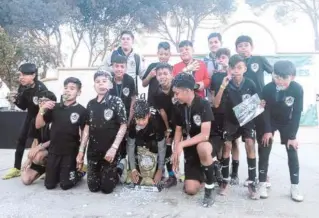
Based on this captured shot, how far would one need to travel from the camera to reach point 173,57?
27.1ft

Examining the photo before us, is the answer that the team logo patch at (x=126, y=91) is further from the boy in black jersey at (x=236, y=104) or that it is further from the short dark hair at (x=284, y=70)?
the short dark hair at (x=284, y=70)

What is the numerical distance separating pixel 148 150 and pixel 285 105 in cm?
157

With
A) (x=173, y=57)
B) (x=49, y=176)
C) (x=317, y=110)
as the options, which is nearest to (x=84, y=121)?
(x=49, y=176)

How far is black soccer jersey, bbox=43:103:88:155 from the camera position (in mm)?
3600

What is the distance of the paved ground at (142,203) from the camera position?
280 cm

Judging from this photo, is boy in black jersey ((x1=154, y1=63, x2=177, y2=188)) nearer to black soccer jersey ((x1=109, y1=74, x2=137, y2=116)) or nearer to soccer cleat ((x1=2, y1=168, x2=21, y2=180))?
black soccer jersey ((x1=109, y1=74, x2=137, y2=116))

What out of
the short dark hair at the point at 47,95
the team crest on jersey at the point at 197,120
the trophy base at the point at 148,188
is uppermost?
the short dark hair at the point at 47,95

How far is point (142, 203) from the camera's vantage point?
3059mm

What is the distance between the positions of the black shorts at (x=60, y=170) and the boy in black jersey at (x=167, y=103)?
1.09 metres

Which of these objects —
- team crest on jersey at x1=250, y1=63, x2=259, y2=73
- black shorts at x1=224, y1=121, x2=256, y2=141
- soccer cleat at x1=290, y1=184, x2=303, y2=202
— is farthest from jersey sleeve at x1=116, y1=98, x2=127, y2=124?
soccer cleat at x1=290, y1=184, x2=303, y2=202

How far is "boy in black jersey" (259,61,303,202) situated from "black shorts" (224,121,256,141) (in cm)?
15

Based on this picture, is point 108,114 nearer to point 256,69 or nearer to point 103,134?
point 103,134

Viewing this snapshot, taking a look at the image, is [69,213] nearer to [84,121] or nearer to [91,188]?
[91,188]

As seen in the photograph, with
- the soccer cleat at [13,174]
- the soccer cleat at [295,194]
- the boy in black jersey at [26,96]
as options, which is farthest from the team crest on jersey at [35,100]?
the soccer cleat at [295,194]
